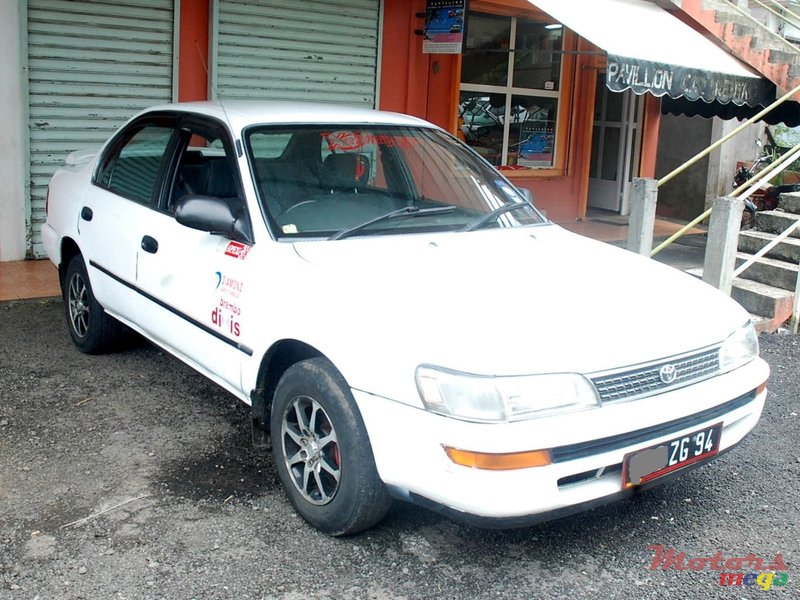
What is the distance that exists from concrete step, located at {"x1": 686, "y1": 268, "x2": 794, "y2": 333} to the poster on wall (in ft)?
13.6

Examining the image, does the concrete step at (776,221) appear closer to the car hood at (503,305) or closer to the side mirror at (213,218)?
the car hood at (503,305)

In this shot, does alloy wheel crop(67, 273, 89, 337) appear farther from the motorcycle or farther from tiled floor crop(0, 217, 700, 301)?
the motorcycle

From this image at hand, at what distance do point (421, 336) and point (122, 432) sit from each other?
216 centimetres

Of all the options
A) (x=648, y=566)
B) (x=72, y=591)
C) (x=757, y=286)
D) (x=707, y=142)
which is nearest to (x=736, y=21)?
(x=707, y=142)

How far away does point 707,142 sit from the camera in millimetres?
14234

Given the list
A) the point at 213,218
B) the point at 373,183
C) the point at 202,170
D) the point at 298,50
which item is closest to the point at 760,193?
the point at 298,50

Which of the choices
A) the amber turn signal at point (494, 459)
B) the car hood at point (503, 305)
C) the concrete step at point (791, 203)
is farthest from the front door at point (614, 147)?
the amber turn signal at point (494, 459)

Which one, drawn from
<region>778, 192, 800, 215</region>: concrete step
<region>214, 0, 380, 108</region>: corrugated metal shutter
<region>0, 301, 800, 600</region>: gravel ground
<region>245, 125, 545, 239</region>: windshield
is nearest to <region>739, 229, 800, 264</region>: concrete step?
<region>778, 192, 800, 215</region>: concrete step

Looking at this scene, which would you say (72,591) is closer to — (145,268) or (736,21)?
(145,268)

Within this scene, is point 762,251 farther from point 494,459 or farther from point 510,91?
point 510,91

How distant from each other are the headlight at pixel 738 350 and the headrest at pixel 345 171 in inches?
73.2

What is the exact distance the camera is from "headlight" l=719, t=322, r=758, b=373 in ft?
11.5

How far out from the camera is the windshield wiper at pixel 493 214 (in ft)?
13.8

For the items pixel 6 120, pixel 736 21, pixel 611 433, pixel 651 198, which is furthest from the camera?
pixel 736 21
